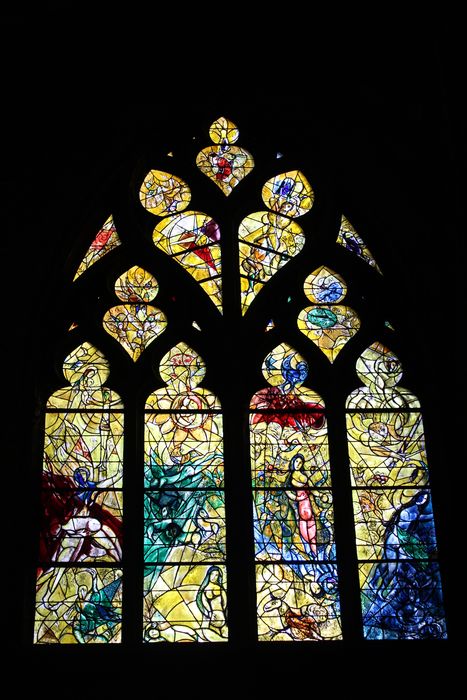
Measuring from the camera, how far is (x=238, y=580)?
7.37 m

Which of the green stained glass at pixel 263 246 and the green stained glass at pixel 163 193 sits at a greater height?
the green stained glass at pixel 163 193

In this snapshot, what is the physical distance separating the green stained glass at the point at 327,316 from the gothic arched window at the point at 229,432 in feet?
0.04

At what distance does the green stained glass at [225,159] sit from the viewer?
349 inches

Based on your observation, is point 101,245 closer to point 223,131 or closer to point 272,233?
point 272,233

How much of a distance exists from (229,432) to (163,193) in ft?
6.22

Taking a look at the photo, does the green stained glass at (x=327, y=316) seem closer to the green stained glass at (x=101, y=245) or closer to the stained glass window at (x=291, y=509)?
the stained glass window at (x=291, y=509)

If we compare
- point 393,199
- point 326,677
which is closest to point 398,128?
point 393,199

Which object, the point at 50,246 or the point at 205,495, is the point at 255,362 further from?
the point at 50,246

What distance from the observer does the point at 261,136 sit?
9008mm

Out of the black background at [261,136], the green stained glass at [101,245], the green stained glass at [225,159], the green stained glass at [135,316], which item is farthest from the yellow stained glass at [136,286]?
the green stained glass at [225,159]

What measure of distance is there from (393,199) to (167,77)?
1.80 metres

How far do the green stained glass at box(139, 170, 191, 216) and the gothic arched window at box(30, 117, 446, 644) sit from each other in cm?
1

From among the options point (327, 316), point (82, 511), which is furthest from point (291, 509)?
point (327, 316)

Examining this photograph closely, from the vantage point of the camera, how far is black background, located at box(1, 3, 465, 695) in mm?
7711
